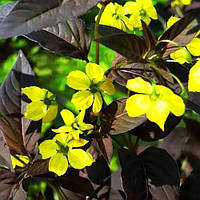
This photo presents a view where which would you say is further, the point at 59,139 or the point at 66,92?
the point at 66,92

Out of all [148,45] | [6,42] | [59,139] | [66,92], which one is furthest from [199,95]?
[6,42]

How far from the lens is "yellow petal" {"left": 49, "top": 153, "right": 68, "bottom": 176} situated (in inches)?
31.6

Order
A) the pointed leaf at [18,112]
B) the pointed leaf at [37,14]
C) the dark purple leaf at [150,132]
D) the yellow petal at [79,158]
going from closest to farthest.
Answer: the pointed leaf at [37,14]
the yellow petal at [79,158]
the pointed leaf at [18,112]
the dark purple leaf at [150,132]

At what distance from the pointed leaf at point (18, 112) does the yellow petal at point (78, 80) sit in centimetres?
17

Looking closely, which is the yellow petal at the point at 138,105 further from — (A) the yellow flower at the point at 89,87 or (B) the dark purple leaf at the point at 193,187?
(B) the dark purple leaf at the point at 193,187

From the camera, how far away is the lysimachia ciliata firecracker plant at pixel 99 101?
0.71 metres

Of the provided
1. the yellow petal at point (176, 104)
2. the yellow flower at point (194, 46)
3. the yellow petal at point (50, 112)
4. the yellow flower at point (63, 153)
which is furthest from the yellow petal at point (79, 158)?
the yellow flower at point (194, 46)

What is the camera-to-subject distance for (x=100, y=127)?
0.88m

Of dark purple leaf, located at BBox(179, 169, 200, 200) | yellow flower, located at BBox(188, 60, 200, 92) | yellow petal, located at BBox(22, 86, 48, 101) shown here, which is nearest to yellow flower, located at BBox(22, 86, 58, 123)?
yellow petal, located at BBox(22, 86, 48, 101)

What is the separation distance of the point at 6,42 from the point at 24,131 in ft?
3.60

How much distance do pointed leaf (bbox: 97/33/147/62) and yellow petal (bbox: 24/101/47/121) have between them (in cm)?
25

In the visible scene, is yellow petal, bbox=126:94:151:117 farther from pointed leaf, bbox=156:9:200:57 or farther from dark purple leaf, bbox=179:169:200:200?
dark purple leaf, bbox=179:169:200:200

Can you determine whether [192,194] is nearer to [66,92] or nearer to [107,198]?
[107,198]

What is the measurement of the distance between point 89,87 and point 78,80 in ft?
0.11
